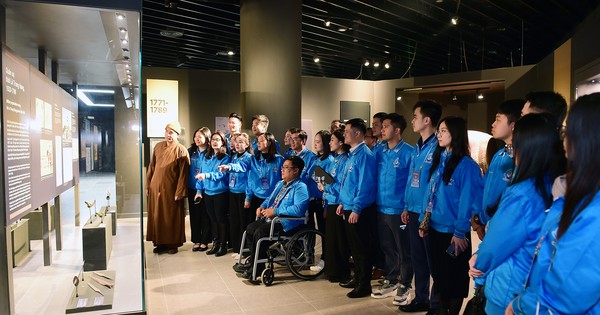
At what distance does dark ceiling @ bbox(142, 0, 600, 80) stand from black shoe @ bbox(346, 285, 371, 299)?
484cm

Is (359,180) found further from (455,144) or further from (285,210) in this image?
(455,144)

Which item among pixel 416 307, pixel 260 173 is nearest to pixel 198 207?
pixel 260 173

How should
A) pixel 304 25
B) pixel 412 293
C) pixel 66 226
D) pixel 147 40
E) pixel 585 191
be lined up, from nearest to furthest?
pixel 585 191
pixel 412 293
pixel 66 226
pixel 304 25
pixel 147 40

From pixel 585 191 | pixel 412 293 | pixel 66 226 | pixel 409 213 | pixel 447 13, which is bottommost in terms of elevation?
pixel 412 293

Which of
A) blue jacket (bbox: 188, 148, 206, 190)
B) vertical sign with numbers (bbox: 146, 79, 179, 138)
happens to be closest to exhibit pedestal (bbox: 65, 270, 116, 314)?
blue jacket (bbox: 188, 148, 206, 190)

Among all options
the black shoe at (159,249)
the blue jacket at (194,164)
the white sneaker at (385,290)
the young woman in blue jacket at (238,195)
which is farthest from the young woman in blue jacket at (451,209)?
the black shoe at (159,249)

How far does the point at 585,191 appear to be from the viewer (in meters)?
1.25

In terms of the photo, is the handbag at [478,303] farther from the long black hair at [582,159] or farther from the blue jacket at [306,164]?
the blue jacket at [306,164]

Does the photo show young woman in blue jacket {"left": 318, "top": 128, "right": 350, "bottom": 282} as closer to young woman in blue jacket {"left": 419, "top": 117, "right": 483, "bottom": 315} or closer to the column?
young woman in blue jacket {"left": 419, "top": 117, "right": 483, "bottom": 315}

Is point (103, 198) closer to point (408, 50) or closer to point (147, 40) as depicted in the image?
point (147, 40)

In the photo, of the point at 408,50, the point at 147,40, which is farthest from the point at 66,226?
the point at 408,50

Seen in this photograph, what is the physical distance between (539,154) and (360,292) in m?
2.61

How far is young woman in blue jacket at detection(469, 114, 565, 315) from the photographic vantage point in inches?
63.1

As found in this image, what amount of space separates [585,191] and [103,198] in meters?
3.88
